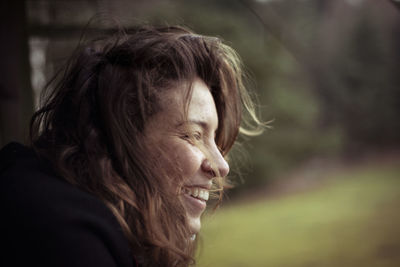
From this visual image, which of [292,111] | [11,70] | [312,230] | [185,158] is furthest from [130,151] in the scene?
[292,111]

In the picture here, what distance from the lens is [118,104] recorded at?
3.84 feet

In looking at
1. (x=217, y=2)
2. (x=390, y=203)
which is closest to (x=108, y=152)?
(x=217, y=2)

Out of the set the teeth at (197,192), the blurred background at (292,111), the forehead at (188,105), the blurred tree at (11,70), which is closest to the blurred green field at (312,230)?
the blurred background at (292,111)

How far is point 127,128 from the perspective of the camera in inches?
46.0

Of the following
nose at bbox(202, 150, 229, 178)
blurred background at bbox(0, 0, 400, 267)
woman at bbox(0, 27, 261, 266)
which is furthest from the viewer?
blurred background at bbox(0, 0, 400, 267)

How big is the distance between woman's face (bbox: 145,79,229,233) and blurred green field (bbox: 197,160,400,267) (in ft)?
11.2

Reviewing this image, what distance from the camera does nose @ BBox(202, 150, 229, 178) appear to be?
1245mm

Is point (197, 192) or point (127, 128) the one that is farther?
point (197, 192)

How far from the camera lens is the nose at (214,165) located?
4.09ft

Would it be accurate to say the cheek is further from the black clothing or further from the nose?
the black clothing

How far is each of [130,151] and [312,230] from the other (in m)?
6.25

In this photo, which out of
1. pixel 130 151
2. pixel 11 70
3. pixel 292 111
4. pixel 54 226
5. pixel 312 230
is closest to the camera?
pixel 54 226

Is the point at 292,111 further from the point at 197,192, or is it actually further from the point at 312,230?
the point at 197,192

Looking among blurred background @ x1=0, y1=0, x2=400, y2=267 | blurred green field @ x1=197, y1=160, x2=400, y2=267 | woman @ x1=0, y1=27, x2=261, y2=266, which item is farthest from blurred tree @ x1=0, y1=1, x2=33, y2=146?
blurred green field @ x1=197, y1=160, x2=400, y2=267
